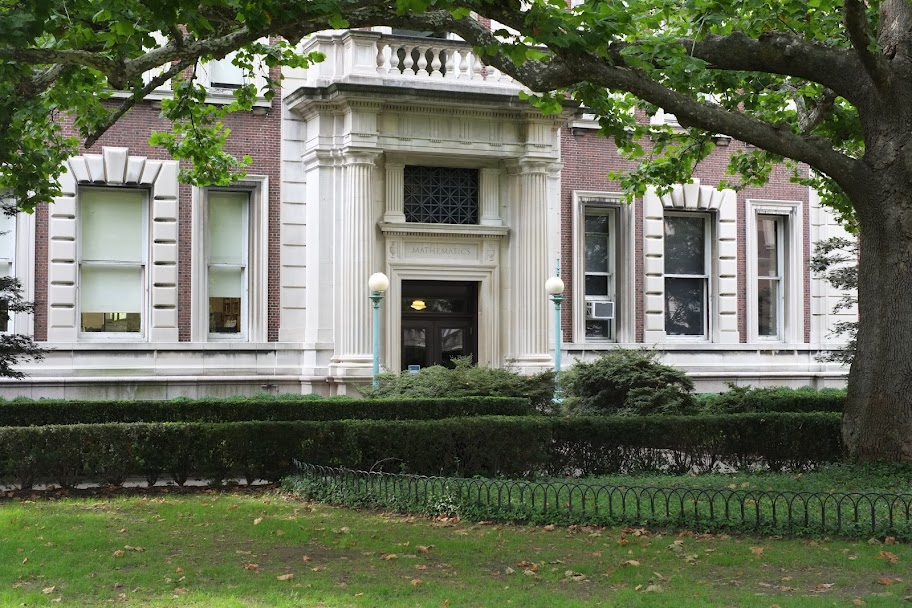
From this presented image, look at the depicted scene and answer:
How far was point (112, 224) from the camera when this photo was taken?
24250 mm

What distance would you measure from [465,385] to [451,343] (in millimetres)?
5609

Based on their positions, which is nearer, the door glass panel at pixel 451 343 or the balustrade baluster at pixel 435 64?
the balustrade baluster at pixel 435 64

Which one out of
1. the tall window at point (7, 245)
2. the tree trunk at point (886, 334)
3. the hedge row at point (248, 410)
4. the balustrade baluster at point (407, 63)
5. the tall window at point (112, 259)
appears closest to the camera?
the tree trunk at point (886, 334)

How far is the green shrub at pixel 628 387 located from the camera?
Result: 740 inches

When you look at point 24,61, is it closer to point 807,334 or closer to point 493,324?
point 493,324

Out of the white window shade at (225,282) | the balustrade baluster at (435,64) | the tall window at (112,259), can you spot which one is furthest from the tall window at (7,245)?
the balustrade baluster at (435,64)

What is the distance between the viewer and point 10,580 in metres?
9.41

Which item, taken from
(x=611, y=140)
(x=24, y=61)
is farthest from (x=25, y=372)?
(x=611, y=140)

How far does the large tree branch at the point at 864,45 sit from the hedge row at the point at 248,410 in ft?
22.7

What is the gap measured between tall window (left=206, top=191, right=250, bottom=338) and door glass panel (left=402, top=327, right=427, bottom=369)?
3401mm

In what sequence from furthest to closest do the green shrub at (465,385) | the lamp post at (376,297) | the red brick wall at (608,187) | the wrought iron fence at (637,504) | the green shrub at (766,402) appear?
1. the red brick wall at (608,187)
2. the lamp post at (376,297)
3. the green shrub at (465,385)
4. the green shrub at (766,402)
5. the wrought iron fence at (637,504)

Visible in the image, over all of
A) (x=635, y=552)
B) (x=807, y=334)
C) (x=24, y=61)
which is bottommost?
(x=635, y=552)

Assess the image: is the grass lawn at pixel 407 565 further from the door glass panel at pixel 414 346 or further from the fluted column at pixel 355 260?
the door glass panel at pixel 414 346

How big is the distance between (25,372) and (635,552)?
15232 mm
